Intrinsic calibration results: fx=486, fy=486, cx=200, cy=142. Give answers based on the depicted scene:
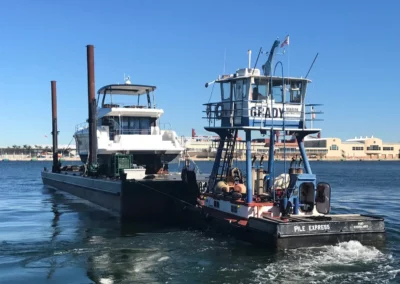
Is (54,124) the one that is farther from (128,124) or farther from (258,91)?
(258,91)

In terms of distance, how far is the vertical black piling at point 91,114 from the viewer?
93.6ft

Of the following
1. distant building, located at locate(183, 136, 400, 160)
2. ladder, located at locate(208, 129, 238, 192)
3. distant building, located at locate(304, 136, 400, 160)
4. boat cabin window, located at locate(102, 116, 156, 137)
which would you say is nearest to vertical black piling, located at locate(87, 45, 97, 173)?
boat cabin window, located at locate(102, 116, 156, 137)

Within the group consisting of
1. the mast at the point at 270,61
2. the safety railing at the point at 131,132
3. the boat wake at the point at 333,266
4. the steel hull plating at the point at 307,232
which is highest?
the mast at the point at 270,61

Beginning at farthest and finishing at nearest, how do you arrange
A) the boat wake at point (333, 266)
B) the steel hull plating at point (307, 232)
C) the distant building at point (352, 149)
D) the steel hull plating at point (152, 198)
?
the distant building at point (352, 149) → the steel hull plating at point (152, 198) → the steel hull plating at point (307, 232) → the boat wake at point (333, 266)

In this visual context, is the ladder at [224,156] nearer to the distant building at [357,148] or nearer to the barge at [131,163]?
the barge at [131,163]

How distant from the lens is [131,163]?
A: 25.9 m

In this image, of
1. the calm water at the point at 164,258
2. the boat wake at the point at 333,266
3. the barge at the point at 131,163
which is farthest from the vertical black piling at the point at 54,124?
the boat wake at the point at 333,266

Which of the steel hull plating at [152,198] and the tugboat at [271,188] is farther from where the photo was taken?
the steel hull plating at [152,198]

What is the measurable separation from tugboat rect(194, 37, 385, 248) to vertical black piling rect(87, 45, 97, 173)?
1036 cm

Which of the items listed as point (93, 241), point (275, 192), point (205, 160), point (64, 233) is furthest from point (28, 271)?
point (205, 160)

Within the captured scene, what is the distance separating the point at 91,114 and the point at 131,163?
5.25 meters

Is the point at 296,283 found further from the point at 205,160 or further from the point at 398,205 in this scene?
the point at 205,160

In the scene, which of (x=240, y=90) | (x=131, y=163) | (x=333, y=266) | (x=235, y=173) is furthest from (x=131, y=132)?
(x=333, y=266)

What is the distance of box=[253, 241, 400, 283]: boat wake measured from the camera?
1278cm
